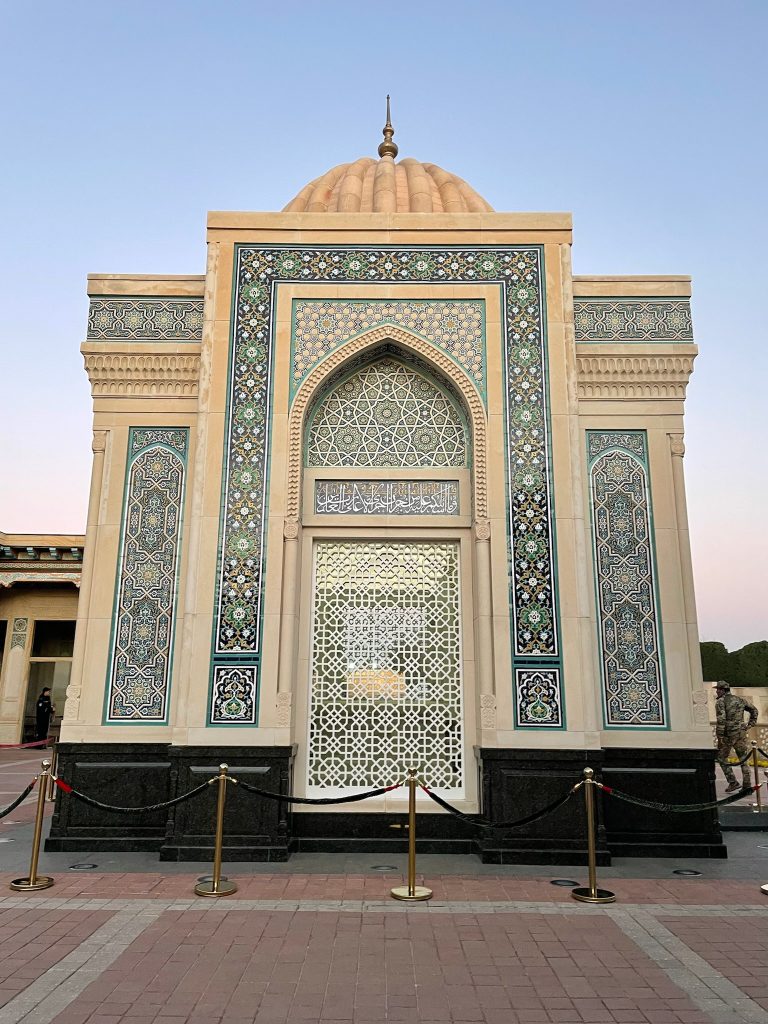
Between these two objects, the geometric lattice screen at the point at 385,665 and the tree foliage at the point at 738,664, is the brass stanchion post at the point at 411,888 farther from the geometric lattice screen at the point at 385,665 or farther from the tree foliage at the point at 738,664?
the tree foliage at the point at 738,664

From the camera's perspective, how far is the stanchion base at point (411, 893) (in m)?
5.12

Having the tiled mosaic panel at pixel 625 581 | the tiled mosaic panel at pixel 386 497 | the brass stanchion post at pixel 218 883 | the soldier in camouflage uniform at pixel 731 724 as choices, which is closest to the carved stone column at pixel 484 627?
the tiled mosaic panel at pixel 386 497

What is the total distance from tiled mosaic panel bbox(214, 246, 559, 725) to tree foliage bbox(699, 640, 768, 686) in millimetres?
14777

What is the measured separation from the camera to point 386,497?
24.1 ft

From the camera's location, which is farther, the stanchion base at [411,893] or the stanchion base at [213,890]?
the stanchion base at [213,890]

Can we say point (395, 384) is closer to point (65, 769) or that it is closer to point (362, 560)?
point (362, 560)

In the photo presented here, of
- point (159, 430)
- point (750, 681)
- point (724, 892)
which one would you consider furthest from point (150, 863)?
point (750, 681)

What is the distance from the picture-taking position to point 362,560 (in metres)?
7.33

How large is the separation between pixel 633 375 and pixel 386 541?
295 cm

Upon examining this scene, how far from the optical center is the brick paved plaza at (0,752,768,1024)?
11.4ft

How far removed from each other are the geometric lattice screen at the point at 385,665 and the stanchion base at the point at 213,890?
1.54 m

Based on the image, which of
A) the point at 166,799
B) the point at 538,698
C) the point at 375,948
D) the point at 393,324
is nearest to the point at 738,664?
the point at 538,698

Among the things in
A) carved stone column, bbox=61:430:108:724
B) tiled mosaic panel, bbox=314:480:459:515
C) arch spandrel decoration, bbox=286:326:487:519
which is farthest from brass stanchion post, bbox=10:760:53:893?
tiled mosaic panel, bbox=314:480:459:515

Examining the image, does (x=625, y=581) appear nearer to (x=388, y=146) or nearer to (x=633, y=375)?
(x=633, y=375)
